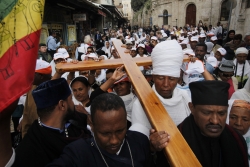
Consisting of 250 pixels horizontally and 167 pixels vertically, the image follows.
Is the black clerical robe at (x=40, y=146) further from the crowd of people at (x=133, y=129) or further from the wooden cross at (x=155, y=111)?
the wooden cross at (x=155, y=111)

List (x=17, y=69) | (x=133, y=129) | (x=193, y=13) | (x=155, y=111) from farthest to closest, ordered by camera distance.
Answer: (x=193, y=13), (x=133, y=129), (x=155, y=111), (x=17, y=69)

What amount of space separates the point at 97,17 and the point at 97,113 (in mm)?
24200

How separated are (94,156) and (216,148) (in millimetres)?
Result: 952

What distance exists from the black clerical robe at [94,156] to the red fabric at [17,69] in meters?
0.56

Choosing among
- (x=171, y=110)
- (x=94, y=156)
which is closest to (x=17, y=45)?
(x=94, y=156)

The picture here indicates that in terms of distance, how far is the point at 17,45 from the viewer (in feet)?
2.91

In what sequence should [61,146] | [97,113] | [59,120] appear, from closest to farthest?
[97,113] < [61,146] < [59,120]

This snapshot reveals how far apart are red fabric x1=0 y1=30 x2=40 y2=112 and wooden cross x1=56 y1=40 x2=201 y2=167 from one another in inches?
32.7

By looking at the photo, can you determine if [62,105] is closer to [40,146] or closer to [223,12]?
[40,146]

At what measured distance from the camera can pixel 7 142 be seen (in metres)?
0.94

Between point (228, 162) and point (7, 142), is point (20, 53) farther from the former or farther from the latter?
point (228, 162)

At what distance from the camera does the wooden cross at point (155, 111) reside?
1.09 metres

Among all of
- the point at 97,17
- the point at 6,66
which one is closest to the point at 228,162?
the point at 6,66

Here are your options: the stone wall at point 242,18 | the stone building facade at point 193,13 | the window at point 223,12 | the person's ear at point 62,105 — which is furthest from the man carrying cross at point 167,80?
the window at point 223,12
